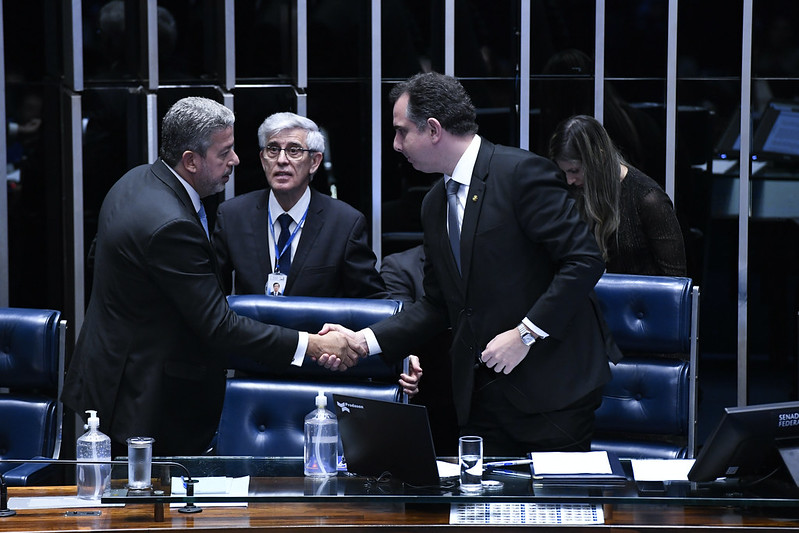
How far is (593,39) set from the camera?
16.7 feet

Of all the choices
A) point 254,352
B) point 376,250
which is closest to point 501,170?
point 254,352

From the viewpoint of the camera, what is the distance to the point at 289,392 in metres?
3.41

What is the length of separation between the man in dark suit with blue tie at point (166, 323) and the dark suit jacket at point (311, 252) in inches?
28.6

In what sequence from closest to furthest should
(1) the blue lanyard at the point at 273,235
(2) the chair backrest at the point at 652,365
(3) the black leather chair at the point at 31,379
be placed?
(2) the chair backrest at the point at 652,365, (3) the black leather chair at the point at 31,379, (1) the blue lanyard at the point at 273,235

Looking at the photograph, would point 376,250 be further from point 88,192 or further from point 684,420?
point 684,420

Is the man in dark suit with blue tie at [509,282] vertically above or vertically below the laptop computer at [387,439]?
above

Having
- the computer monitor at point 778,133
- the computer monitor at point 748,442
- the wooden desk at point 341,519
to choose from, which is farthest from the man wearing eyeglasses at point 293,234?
the computer monitor at point 778,133

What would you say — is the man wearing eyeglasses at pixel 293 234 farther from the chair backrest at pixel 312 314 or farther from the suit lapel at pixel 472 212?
the suit lapel at pixel 472 212

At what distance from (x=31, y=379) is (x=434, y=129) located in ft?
5.31

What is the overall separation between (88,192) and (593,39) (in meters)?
2.32

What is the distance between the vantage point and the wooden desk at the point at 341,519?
247 centimetres

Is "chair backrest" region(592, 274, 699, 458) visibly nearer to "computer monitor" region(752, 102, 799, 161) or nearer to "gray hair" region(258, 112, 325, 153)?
"gray hair" region(258, 112, 325, 153)

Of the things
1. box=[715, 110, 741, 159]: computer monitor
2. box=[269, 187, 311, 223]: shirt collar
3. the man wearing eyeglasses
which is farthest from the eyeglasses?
box=[715, 110, 741, 159]: computer monitor

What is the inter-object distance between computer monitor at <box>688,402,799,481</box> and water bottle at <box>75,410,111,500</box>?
138 cm
